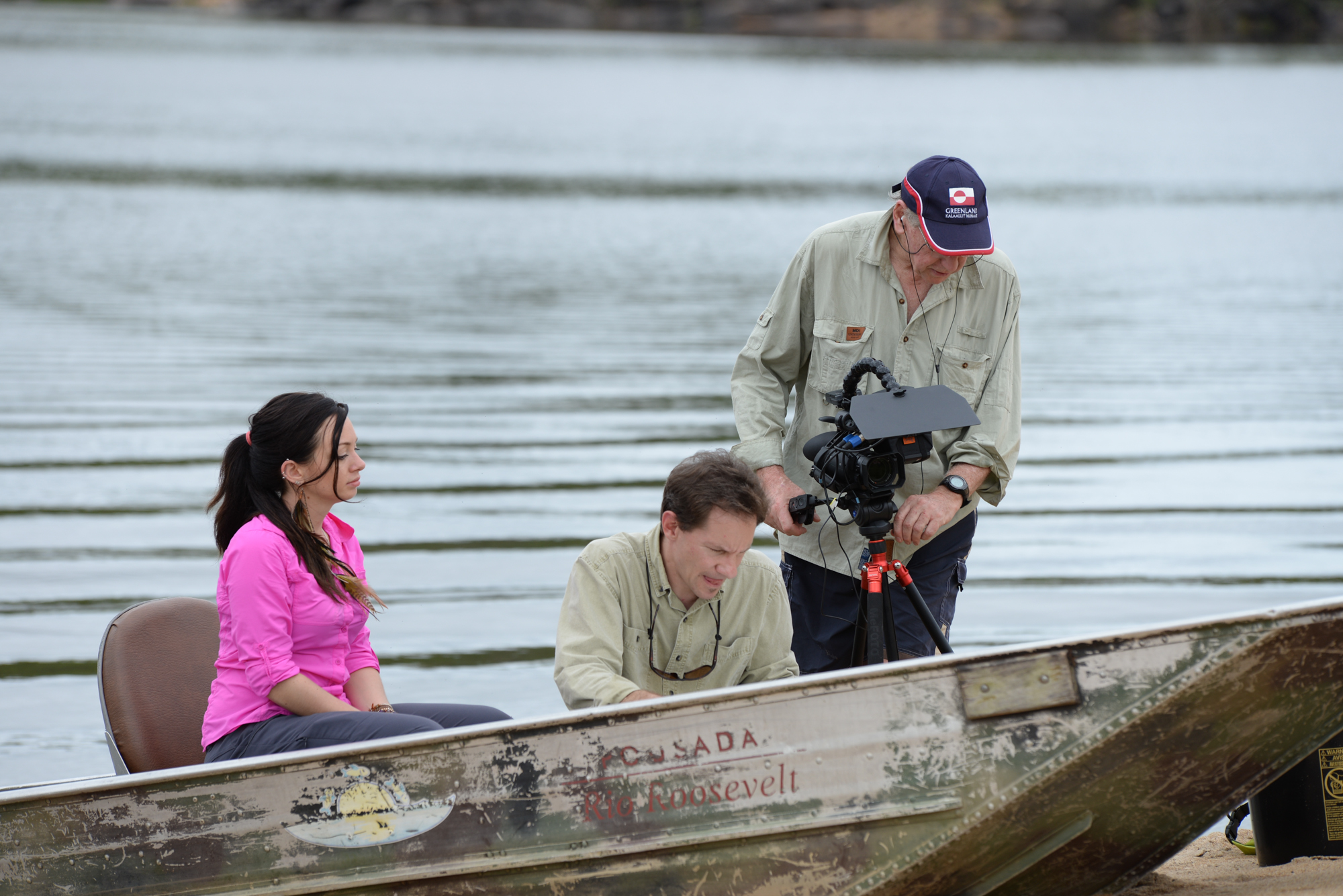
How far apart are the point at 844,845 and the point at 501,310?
1165 cm

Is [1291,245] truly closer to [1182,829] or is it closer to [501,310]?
[501,310]

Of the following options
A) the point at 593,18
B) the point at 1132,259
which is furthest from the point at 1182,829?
the point at 593,18

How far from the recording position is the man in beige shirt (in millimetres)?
3125

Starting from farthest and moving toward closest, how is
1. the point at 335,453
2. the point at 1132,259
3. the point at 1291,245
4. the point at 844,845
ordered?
1. the point at 1291,245
2. the point at 1132,259
3. the point at 335,453
4. the point at 844,845

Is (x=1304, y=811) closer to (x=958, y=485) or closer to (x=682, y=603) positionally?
(x=958, y=485)

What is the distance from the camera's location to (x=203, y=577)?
6.74 metres

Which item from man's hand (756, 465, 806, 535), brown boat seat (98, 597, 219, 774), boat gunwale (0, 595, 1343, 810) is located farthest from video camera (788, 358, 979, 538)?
brown boat seat (98, 597, 219, 774)

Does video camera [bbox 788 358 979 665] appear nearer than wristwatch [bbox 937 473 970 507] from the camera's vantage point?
Yes

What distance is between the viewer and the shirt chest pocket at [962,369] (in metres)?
3.77

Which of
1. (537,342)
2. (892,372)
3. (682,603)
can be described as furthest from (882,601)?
(537,342)

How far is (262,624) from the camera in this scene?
10.5 ft

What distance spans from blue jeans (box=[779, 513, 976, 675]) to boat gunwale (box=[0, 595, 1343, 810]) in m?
0.89

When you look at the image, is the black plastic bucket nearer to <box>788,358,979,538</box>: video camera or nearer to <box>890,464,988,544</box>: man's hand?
<box>890,464,988,544</box>: man's hand

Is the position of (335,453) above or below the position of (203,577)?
above
